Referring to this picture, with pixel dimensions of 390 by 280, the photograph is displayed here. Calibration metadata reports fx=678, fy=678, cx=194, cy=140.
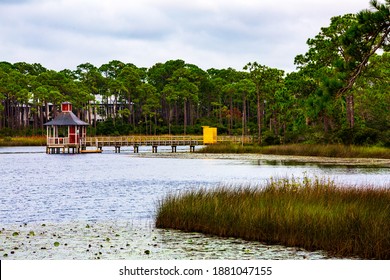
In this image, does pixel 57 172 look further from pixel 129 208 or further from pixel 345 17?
pixel 345 17

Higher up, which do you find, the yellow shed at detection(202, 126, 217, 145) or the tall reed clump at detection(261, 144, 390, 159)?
the yellow shed at detection(202, 126, 217, 145)

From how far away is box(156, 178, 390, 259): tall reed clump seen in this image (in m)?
14.0

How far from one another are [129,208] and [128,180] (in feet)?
46.7

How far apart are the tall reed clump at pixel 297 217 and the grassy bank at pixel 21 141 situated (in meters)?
79.6

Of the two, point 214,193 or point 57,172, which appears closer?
point 214,193

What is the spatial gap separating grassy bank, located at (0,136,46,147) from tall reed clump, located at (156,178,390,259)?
79623 millimetres

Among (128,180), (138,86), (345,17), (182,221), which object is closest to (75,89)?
(138,86)

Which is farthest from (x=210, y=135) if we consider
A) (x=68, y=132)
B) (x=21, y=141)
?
(x=21, y=141)

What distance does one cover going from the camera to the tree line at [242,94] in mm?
18203

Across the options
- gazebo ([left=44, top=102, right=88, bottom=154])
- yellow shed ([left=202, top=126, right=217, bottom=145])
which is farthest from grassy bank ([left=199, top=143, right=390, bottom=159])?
gazebo ([left=44, top=102, right=88, bottom=154])

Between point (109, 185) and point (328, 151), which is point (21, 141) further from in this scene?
point (109, 185)

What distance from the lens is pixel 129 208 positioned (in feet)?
80.8

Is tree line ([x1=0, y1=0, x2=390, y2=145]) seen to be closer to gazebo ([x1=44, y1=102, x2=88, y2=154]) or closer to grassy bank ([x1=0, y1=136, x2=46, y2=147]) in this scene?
grassy bank ([x1=0, y1=136, x2=46, y2=147])

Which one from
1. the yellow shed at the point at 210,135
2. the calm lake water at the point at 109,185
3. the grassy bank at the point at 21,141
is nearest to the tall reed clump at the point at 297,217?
the calm lake water at the point at 109,185
